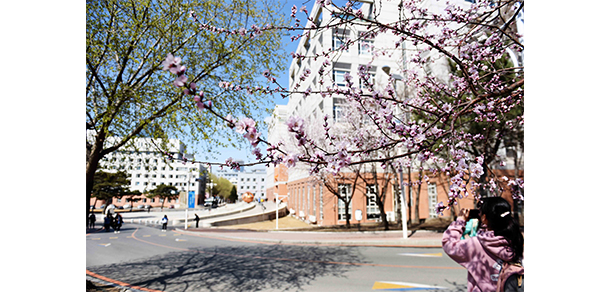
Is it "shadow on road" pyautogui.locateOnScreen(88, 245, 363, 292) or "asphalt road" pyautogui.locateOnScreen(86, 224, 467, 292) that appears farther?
"shadow on road" pyautogui.locateOnScreen(88, 245, 363, 292)

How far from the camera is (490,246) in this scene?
7.32 ft

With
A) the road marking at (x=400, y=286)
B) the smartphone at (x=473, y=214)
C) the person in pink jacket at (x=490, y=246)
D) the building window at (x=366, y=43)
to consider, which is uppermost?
the building window at (x=366, y=43)

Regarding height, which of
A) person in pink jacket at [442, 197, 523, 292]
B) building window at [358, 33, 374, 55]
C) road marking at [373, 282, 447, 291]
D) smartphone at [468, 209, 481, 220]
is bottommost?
road marking at [373, 282, 447, 291]

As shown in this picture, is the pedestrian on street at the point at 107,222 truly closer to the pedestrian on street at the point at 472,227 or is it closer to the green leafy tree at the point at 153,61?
the green leafy tree at the point at 153,61

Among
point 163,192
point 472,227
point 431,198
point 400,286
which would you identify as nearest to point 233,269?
point 400,286

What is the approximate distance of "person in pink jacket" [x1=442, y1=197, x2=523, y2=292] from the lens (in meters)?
2.19

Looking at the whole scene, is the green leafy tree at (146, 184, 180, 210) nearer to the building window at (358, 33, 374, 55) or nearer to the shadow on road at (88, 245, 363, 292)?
the shadow on road at (88, 245, 363, 292)

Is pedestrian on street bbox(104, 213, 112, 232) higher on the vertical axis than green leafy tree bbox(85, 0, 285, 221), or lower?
lower

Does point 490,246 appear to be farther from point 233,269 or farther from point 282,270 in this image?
point 233,269

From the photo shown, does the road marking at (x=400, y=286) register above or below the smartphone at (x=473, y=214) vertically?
below

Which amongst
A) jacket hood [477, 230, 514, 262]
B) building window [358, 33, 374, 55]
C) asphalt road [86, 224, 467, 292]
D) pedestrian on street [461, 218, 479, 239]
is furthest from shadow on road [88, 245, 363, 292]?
building window [358, 33, 374, 55]

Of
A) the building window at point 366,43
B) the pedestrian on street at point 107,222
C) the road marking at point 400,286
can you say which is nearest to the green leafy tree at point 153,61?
the building window at point 366,43

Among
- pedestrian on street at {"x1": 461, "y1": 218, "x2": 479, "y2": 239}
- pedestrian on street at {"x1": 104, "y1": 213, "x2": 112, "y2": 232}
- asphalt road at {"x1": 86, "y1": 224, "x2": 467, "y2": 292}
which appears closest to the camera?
pedestrian on street at {"x1": 461, "y1": 218, "x2": 479, "y2": 239}

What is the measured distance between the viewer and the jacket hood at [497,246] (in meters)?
2.18
